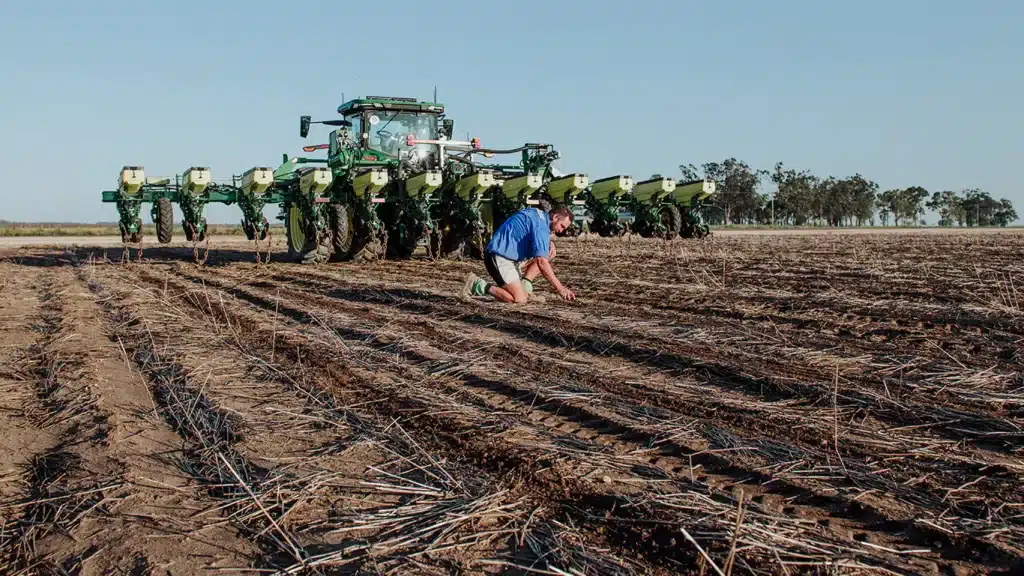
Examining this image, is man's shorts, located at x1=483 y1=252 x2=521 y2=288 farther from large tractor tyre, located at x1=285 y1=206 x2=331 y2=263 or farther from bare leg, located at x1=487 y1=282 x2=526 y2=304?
large tractor tyre, located at x1=285 y1=206 x2=331 y2=263

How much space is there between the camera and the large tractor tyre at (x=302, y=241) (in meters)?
15.5

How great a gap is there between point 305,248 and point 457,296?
739 centimetres

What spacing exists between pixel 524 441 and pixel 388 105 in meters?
13.6

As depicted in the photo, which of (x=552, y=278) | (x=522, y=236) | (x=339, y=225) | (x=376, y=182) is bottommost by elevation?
(x=552, y=278)

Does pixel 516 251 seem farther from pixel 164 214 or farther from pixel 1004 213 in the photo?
pixel 1004 213

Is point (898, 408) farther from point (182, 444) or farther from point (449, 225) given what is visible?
point (449, 225)

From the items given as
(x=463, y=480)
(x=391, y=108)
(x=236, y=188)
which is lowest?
(x=463, y=480)

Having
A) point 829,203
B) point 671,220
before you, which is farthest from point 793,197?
point 671,220

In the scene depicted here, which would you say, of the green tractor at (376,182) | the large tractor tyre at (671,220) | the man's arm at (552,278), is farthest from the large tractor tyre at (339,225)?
the man's arm at (552,278)

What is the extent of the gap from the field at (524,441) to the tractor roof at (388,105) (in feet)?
29.8

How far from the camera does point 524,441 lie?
382cm

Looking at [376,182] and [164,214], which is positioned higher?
[376,182]

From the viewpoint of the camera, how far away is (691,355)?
5602 mm

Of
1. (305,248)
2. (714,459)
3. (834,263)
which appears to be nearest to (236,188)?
(305,248)
